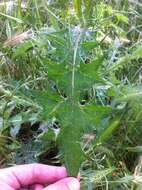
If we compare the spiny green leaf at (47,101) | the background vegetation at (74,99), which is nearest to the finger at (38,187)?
the background vegetation at (74,99)

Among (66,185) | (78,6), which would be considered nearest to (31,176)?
(66,185)

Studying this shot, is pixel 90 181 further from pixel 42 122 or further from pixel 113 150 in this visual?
pixel 42 122

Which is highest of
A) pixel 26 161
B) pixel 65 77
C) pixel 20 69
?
pixel 65 77

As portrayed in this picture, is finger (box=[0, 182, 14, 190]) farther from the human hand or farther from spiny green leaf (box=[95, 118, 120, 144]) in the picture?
spiny green leaf (box=[95, 118, 120, 144])

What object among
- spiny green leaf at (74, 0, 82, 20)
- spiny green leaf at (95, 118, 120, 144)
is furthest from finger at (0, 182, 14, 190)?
spiny green leaf at (74, 0, 82, 20)

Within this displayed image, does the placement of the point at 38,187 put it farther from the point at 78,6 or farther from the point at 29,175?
the point at 78,6

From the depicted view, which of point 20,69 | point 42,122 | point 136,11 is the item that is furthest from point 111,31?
point 42,122

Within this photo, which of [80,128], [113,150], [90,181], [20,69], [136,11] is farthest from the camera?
[136,11]
